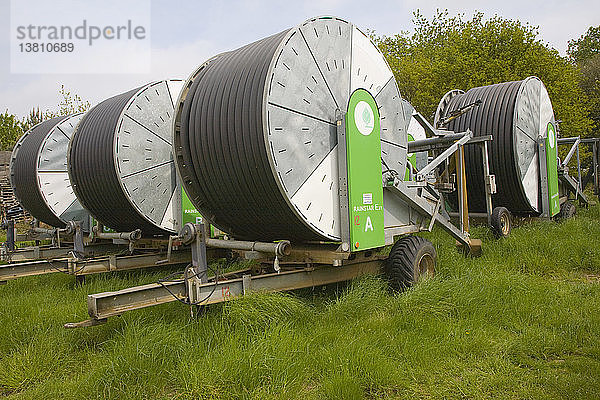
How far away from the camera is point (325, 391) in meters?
3.72

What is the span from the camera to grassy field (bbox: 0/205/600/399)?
A: 3.79 metres

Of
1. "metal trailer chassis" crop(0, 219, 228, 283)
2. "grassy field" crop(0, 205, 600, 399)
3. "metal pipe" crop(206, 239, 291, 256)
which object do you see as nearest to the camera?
"grassy field" crop(0, 205, 600, 399)

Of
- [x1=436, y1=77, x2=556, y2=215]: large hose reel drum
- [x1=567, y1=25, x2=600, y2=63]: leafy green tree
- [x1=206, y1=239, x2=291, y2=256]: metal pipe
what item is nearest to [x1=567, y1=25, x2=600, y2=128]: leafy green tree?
[x1=567, y1=25, x2=600, y2=63]: leafy green tree

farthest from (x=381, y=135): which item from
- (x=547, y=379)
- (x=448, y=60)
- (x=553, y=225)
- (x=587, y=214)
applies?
(x=448, y=60)

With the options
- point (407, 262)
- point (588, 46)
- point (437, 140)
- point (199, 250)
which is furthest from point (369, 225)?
point (588, 46)

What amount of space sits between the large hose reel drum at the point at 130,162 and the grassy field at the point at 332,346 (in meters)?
1.75

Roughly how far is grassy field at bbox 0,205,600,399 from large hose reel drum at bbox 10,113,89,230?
386 cm

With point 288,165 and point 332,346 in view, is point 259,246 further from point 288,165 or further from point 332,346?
point 332,346

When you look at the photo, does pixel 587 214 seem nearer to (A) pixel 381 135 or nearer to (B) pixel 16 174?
(A) pixel 381 135

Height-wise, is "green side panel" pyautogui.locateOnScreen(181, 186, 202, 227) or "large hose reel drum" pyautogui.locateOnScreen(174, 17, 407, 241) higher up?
"large hose reel drum" pyautogui.locateOnScreen(174, 17, 407, 241)

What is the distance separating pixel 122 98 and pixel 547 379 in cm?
696

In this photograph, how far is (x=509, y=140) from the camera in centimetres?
942

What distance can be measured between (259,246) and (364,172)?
133cm

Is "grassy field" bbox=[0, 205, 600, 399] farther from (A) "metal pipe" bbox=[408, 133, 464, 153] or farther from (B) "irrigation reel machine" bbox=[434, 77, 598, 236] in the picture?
(B) "irrigation reel machine" bbox=[434, 77, 598, 236]
